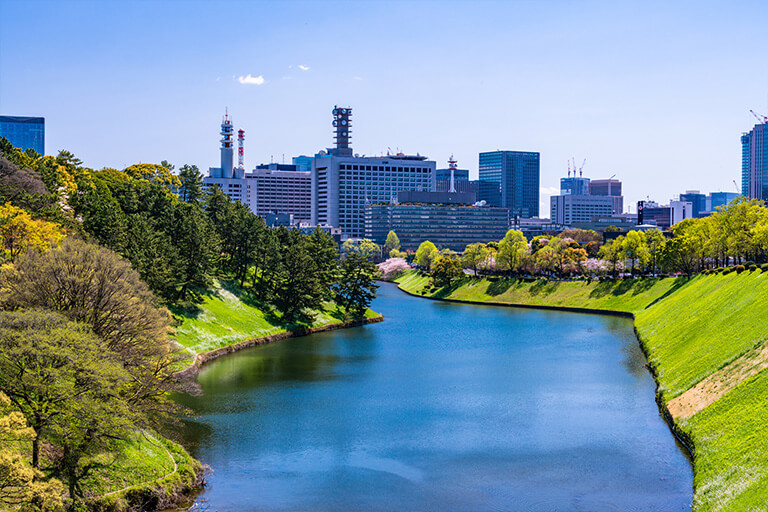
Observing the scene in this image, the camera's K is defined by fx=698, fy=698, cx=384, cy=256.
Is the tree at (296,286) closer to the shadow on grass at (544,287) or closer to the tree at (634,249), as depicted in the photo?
the shadow on grass at (544,287)

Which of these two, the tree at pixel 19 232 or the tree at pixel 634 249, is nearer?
the tree at pixel 19 232

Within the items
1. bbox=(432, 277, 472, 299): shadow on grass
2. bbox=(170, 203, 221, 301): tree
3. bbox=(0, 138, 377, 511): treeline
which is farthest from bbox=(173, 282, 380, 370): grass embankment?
bbox=(432, 277, 472, 299): shadow on grass

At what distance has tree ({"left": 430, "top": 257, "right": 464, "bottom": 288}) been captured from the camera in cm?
15562

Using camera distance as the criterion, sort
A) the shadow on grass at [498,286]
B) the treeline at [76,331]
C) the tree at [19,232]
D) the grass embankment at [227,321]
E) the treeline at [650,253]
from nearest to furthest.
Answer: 1. the treeline at [76,331]
2. the tree at [19,232]
3. the grass embankment at [227,321]
4. the treeline at [650,253]
5. the shadow on grass at [498,286]

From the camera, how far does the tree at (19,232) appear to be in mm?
54125

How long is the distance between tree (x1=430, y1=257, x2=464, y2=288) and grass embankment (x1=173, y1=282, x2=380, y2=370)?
178 feet

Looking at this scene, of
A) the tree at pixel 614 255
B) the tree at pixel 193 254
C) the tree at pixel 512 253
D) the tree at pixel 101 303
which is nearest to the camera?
the tree at pixel 101 303

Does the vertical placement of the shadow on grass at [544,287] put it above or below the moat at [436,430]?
above

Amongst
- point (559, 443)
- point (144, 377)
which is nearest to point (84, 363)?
point (144, 377)

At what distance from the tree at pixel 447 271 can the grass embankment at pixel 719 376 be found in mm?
53462

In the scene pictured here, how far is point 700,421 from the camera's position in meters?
44.2

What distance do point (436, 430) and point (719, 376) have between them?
2003 cm

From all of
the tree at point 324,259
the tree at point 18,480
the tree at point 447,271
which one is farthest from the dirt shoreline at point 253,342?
the tree at point 447,271

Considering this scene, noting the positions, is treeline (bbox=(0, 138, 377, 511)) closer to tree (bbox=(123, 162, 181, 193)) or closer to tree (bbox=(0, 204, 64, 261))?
tree (bbox=(0, 204, 64, 261))
